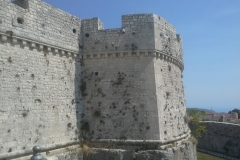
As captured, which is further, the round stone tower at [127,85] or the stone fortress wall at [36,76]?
the round stone tower at [127,85]

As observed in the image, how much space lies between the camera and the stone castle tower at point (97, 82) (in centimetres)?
1073

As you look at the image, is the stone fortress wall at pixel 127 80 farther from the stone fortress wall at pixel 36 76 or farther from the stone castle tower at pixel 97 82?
the stone fortress wall at pixel 36 76

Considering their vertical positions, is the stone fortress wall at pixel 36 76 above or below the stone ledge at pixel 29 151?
above

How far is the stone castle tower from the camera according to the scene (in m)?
10.7

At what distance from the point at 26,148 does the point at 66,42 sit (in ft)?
19.0

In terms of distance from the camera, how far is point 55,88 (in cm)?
1171

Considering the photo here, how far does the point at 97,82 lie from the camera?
13.4 m

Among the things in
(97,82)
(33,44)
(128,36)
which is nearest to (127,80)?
(97,82)

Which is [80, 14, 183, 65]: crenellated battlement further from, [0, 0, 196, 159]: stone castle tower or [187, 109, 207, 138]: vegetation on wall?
[187, 109, 207, 138]: vegetation on wall

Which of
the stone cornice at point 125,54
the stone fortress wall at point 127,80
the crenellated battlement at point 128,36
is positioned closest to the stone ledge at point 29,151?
the stone fortress wall at point 127,80

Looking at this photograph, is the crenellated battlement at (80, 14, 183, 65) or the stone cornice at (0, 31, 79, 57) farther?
the crenellated battlement at (80, 14, 183, 65)

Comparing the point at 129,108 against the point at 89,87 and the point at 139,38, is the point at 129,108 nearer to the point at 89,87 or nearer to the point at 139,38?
the point at 89,87

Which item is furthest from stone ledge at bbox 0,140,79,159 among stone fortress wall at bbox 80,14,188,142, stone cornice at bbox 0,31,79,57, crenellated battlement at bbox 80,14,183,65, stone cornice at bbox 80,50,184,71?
crenellated battlement at bbox 80,14,183,65

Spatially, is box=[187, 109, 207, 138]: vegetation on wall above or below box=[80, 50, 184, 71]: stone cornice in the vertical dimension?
below
